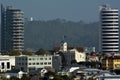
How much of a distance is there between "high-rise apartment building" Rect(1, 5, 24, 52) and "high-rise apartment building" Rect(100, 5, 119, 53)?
65.5ft

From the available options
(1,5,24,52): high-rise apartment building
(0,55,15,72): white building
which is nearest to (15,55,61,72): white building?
(0,55,15,72): white building

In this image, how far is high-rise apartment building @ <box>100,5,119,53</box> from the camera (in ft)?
506

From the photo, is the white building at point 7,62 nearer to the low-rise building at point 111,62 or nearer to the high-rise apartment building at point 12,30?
the low-rise building at point 111,62

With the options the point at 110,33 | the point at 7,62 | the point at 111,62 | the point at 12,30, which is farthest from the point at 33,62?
the point at 12,30

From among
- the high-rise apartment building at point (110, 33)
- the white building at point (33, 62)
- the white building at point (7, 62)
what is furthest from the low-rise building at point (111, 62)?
the high-rise apartment building at point (110, 33)

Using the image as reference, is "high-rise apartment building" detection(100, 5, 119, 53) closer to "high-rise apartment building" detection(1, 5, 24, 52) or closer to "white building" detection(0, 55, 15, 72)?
"high-rise apartment building" detection(1, 5, 24, 52)

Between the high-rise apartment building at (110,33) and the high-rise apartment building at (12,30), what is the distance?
65.5 feet

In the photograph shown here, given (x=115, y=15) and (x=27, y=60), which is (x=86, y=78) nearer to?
(x=27, y=60)

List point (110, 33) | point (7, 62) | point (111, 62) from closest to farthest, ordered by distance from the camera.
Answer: point (7, 62) < point (111, 62) < point (110, 33)

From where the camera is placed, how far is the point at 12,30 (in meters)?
176

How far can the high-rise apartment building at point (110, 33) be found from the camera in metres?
154

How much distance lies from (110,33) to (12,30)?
93.4ft

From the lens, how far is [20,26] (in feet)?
575

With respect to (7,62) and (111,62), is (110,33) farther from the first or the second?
(7,62)
